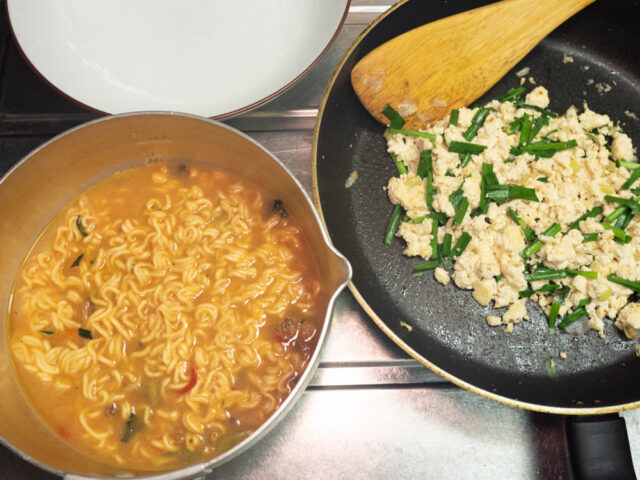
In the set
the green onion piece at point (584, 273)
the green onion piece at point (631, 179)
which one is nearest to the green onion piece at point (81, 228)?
the green onion piece at point (584, 273)

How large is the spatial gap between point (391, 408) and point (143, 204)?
1.36 metres

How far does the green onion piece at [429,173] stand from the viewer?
7.15ft

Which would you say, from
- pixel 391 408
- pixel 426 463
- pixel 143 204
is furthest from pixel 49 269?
pixel 426 463

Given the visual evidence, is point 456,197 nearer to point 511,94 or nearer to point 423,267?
point 423,267

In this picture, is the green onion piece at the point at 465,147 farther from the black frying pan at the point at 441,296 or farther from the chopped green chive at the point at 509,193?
the black frying pan at the point at 441,296

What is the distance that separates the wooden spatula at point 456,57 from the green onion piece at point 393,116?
0.02 m

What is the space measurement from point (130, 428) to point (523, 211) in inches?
73.5

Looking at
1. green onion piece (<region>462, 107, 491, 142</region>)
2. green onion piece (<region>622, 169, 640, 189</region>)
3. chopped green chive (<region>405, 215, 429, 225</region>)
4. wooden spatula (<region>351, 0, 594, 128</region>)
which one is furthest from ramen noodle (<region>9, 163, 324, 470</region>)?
green onion piece (<region>622, 169, 640, 189</region>)

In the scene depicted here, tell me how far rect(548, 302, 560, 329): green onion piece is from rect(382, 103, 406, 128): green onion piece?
1066 mm

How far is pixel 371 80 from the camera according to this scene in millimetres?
2197

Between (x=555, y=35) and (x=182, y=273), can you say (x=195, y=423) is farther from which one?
(x=555, y=35)

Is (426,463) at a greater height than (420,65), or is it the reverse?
(420,65)

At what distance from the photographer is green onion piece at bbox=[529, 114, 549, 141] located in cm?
227

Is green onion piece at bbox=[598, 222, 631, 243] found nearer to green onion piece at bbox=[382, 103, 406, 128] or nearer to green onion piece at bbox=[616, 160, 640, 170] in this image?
green onion piece at bbox=[616, 160, 640, 170]
